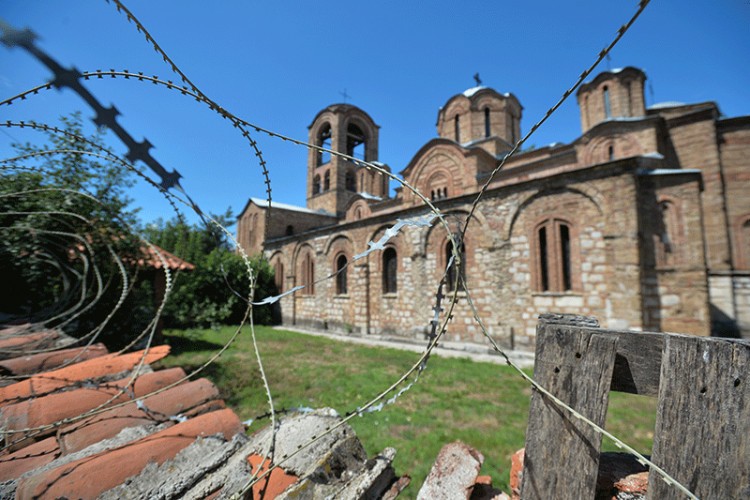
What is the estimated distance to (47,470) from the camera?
1438 millimetres

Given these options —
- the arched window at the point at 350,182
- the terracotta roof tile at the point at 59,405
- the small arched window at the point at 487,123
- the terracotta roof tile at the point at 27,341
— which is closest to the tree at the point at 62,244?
the terracotta roof tile at the point at 27,341

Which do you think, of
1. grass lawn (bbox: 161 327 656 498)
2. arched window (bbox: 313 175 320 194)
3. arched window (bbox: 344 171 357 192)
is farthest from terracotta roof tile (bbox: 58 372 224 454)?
arched window (bbox: 313 175 320 194)

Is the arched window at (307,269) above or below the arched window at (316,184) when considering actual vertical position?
below

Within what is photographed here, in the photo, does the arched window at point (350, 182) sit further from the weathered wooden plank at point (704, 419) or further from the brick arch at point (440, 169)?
the weathered wooden plank at point (704, 419)

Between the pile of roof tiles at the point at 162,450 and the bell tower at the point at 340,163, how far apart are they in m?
23.5

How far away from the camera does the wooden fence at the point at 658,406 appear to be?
892 mm

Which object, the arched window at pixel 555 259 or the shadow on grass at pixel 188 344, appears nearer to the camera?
the shadow on grass at pixel 188 344

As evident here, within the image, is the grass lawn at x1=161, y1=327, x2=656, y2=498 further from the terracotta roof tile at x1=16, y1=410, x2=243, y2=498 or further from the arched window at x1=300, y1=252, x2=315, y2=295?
the arched window at x1=300, y1=252, x2=315, y2=295

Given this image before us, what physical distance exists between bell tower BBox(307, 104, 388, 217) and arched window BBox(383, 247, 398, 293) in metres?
13.4

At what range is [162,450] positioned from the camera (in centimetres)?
164

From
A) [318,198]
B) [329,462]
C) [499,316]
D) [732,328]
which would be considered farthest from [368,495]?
[318,198]

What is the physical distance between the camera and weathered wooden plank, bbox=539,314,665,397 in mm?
1026

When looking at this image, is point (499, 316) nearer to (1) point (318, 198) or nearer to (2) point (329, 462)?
(2) point (329, 462)

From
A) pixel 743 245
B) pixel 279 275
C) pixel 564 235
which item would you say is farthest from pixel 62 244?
pixel 743 245
